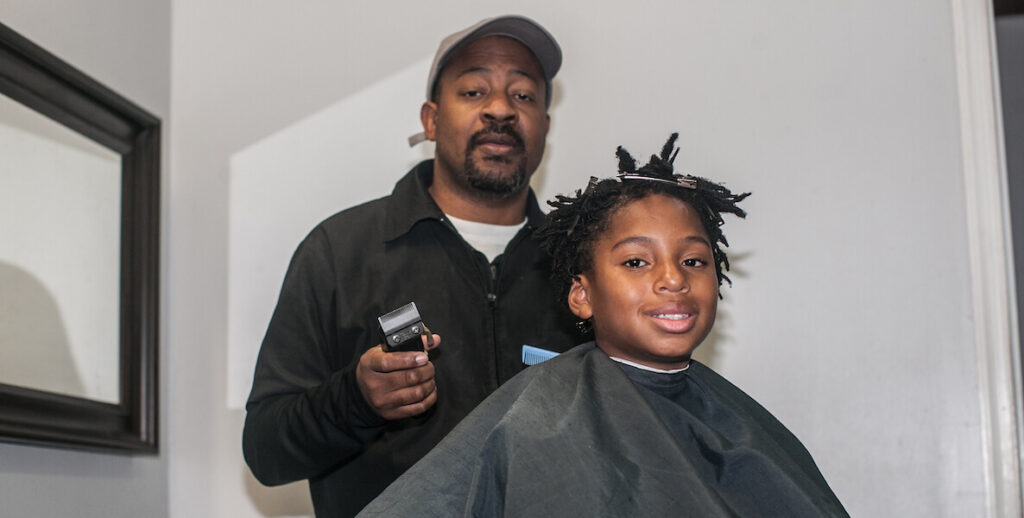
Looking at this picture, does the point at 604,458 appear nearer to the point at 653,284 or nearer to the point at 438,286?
the point at 653,284

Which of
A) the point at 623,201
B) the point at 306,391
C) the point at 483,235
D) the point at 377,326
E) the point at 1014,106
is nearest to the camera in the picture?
the point at 623,201

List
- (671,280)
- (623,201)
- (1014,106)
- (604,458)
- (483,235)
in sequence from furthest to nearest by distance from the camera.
Answer: 1. (1014,106)
2. (483,235)
3. (623,201)
4. (671,280)
5. (604,458)

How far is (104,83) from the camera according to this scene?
2.48 m

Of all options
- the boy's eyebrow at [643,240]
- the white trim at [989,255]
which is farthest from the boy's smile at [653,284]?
the white trim at [989,255]

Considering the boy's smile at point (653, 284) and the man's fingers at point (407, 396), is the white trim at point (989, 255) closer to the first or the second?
the boy's smile at point (653, 284)

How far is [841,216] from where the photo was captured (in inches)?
101

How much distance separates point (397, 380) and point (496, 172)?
579 millimetres

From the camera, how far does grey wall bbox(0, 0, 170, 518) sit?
2.05 m

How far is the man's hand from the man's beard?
1.68 feet

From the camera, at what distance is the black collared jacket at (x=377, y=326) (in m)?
1.91

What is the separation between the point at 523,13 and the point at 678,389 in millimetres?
1430

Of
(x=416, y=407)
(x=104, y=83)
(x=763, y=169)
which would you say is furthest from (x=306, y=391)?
(x=763, y=169)

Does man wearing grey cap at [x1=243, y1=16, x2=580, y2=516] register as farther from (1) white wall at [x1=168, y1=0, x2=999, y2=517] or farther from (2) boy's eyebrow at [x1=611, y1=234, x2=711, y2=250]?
(1) white wall at [x1=168, y1=0, x2=999, y2=517]

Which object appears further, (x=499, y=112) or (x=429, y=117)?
(x=429, y=117)
